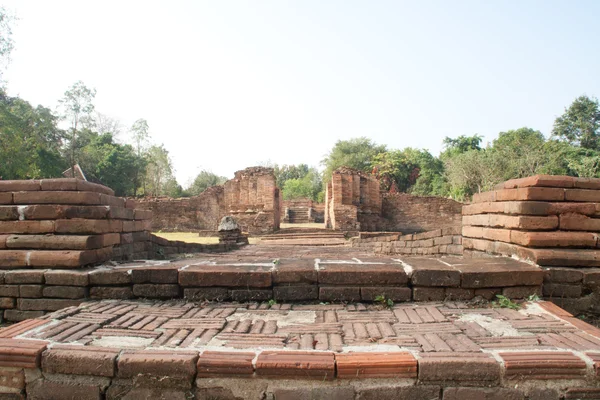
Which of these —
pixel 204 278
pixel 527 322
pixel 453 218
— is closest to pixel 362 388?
pixel 527 322

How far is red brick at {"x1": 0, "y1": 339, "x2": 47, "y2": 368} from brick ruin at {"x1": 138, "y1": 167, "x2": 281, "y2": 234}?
12704 mm

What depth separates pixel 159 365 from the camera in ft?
6.35

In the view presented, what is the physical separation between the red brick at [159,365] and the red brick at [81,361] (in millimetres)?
67

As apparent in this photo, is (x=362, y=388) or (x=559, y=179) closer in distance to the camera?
(x=362, y=388)

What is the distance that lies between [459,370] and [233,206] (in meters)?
15.4

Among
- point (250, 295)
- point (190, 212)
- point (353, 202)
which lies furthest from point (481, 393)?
point (190, 212)

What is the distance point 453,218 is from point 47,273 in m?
19.7

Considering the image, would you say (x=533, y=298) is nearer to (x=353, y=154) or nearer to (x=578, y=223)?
(x=578, y=223)

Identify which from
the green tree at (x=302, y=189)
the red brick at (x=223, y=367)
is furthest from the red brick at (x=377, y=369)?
the green tree at (x=302, y=189)

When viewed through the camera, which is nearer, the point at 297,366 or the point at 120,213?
the point at 297,366

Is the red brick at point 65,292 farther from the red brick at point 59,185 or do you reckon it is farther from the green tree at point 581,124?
the green tree at point 581,124

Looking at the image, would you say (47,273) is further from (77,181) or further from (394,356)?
(394,356)

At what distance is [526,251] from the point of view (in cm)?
340

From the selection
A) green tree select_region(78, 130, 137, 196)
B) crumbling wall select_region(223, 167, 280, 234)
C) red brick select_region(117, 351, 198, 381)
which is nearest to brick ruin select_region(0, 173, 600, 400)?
red brick select_region(117, 351, 198, 381)
